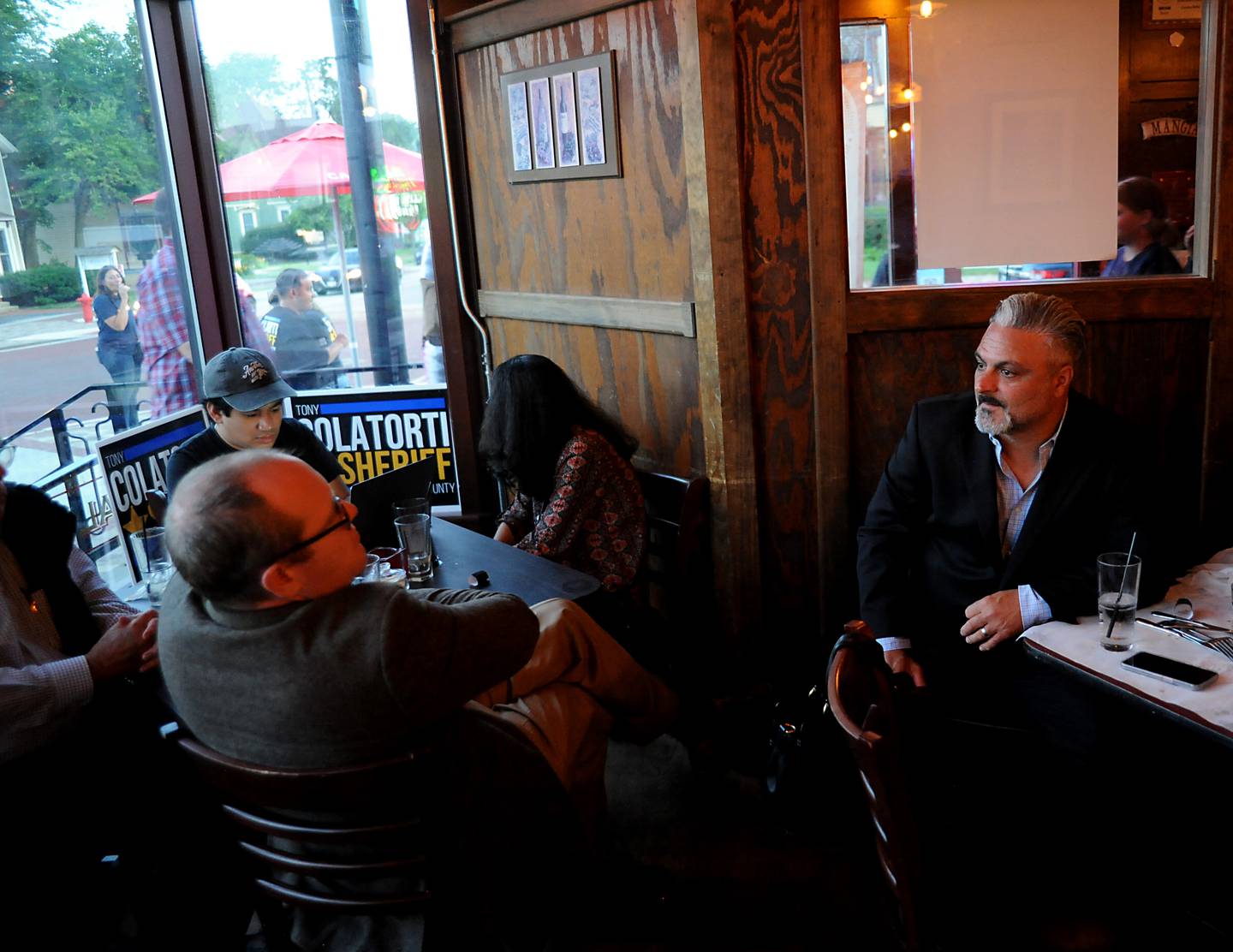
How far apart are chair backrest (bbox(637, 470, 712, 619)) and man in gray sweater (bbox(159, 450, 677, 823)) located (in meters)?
1.24

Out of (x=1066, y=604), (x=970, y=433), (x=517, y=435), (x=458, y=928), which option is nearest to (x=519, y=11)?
(x=517, y=435)

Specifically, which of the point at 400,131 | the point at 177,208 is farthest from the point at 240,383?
the point at 400,131

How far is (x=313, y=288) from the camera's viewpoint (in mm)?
4176

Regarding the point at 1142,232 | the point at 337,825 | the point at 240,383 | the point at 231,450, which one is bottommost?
the point at 337,825

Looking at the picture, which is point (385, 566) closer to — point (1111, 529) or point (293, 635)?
point (293, 635)

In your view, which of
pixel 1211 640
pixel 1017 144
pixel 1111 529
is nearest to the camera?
pixel 1211 640

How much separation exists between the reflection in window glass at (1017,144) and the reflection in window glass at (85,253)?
2671 mm

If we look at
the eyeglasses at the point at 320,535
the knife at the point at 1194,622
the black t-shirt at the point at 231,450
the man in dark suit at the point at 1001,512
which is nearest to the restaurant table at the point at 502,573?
the black t-shirt at the point at 231,450

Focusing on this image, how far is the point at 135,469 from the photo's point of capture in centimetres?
319

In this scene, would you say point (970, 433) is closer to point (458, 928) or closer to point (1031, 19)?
point (1031, 19)

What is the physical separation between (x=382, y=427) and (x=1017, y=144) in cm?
257

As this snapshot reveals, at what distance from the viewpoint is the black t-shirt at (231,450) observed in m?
2.89

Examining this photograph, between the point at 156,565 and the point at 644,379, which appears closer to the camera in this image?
the point at 156,565

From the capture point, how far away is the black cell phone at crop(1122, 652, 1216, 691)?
170cm
